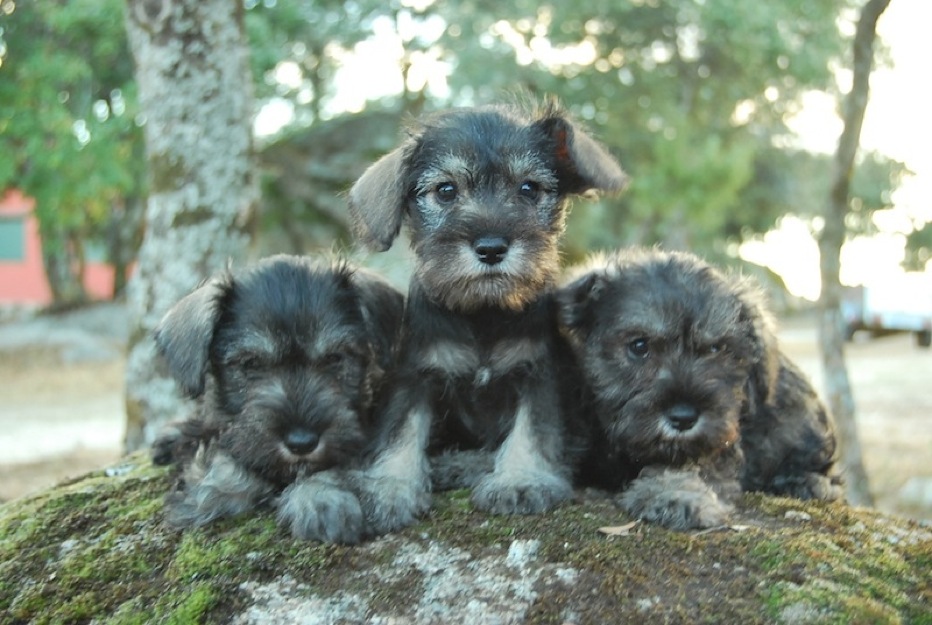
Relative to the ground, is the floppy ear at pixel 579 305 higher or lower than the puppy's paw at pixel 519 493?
higher

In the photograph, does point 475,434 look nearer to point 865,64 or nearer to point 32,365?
point 865,64

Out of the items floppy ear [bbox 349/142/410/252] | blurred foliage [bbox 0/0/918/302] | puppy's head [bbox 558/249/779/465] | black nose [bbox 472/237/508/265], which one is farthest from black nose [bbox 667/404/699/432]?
blurred foliage [bbox 0/0/918/302]

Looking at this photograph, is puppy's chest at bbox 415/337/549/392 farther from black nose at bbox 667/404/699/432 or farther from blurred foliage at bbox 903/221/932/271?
blurred foliage at bbox 903/221/932/271

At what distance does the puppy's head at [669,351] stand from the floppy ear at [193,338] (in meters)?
1.72

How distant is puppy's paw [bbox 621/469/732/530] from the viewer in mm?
3979

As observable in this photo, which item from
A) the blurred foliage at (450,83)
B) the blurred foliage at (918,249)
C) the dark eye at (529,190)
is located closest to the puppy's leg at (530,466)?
the dark eye at (529,190)

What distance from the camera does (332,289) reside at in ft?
14.8

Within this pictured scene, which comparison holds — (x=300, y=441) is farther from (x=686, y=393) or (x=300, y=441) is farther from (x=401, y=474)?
(x=686, y=393)

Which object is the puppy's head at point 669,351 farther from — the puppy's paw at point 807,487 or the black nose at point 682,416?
the puppy's paw at point 807,487

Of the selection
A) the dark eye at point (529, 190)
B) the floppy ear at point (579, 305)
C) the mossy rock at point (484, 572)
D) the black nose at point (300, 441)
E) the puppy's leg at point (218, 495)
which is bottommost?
the mossy rock at point (484, 572)

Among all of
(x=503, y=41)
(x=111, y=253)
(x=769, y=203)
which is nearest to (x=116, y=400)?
(x=503, y=41)

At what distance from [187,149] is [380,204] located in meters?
2.85

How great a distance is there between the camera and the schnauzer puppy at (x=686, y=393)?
4.18 meters

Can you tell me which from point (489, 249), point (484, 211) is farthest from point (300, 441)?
point (484, 211)
